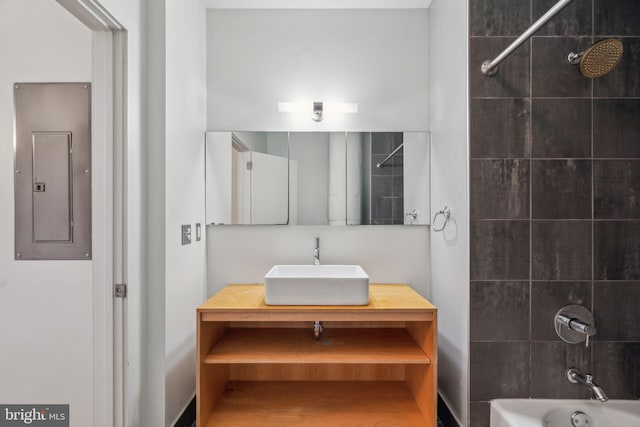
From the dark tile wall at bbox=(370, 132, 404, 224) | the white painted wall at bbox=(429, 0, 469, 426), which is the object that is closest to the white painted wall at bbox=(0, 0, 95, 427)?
the dark tile wall at bbox=(370, 132, 404, 224)

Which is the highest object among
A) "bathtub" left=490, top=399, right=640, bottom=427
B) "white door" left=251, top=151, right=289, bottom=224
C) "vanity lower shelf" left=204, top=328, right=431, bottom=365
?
"white door" left=251, top=151, right=289, bottom=224

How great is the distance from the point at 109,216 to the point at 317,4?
1.78 meters

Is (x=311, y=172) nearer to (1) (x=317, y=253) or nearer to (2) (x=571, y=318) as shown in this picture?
(1) (x=317, y=253)

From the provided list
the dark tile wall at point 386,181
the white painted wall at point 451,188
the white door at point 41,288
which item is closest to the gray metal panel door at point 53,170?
the white door at point 41,288

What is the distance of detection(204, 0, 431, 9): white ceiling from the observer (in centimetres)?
226

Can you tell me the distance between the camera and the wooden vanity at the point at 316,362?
5.72ft

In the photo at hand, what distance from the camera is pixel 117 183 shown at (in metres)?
1.47

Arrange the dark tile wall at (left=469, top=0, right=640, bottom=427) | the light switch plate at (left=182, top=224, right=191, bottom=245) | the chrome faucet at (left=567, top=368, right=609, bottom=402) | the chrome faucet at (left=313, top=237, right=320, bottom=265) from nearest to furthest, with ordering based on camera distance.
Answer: the chrome faucet at (left=567, top=368, right=609, bottom=402), the dark tile wall at (left=469, top=0, right=640, bottom=427), the light switch plate at (left=182, top=224, right=191, bottom=245), the chrome faucet at (left=313, top=237, right=320, bottom=265)

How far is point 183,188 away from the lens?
1939mm

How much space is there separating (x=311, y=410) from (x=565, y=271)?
142 cm

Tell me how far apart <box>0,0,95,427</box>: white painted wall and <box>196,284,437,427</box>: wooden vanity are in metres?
0.57

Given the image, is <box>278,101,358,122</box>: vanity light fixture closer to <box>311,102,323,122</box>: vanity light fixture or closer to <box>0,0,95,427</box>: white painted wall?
<box>311,102,323,122</box>: vanity light fixture

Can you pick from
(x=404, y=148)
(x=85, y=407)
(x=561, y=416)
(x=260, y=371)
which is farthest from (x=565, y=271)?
(x=85, y=407)

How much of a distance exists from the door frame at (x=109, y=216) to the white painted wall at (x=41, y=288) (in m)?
0.32
